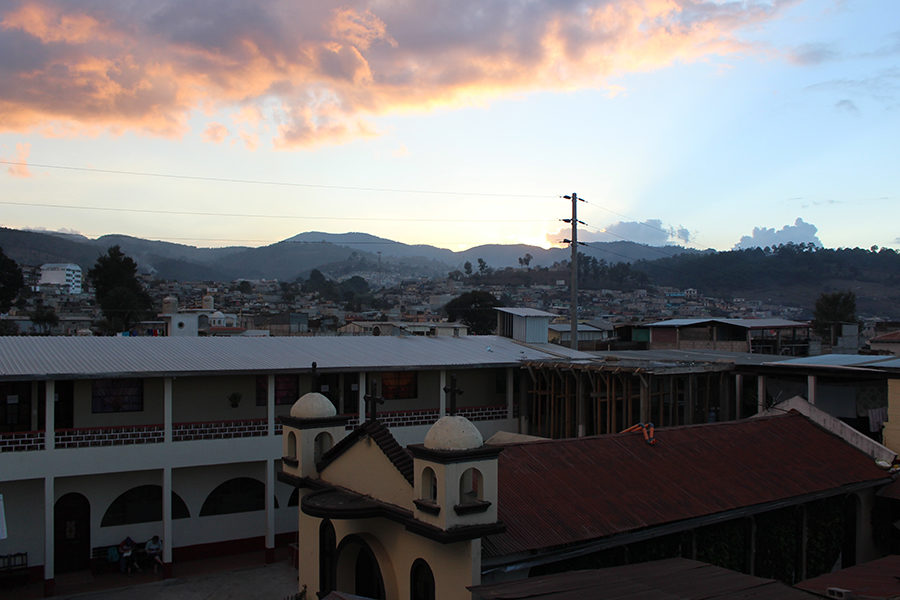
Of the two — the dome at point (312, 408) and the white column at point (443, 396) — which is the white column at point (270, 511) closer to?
the white column at point (443, 396)

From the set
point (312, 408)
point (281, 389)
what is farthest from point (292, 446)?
point (281, 389)

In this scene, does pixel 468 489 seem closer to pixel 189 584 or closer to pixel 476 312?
pixel 189 584

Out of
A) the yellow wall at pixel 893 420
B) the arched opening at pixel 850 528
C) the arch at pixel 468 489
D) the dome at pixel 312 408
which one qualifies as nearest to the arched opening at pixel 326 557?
the dome at pixel 312 408

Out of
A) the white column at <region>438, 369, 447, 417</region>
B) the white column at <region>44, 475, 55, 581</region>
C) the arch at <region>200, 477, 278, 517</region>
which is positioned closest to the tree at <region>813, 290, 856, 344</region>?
the white column at <region>438, 369, 447, 417</region>

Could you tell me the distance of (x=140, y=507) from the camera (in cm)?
1886

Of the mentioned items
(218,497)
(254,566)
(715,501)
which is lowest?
(254,566)

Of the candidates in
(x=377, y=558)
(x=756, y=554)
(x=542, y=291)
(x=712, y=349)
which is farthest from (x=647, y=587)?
(x=542, y=291)

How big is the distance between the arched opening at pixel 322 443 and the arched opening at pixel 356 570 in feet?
6.10

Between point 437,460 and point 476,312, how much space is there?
64178 mm

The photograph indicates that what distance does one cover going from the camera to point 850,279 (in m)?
129

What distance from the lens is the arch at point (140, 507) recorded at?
1853cm

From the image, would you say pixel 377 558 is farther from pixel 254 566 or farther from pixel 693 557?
pixel 254 566

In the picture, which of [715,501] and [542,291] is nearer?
[715,501]

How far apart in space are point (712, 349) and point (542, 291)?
353 ft
